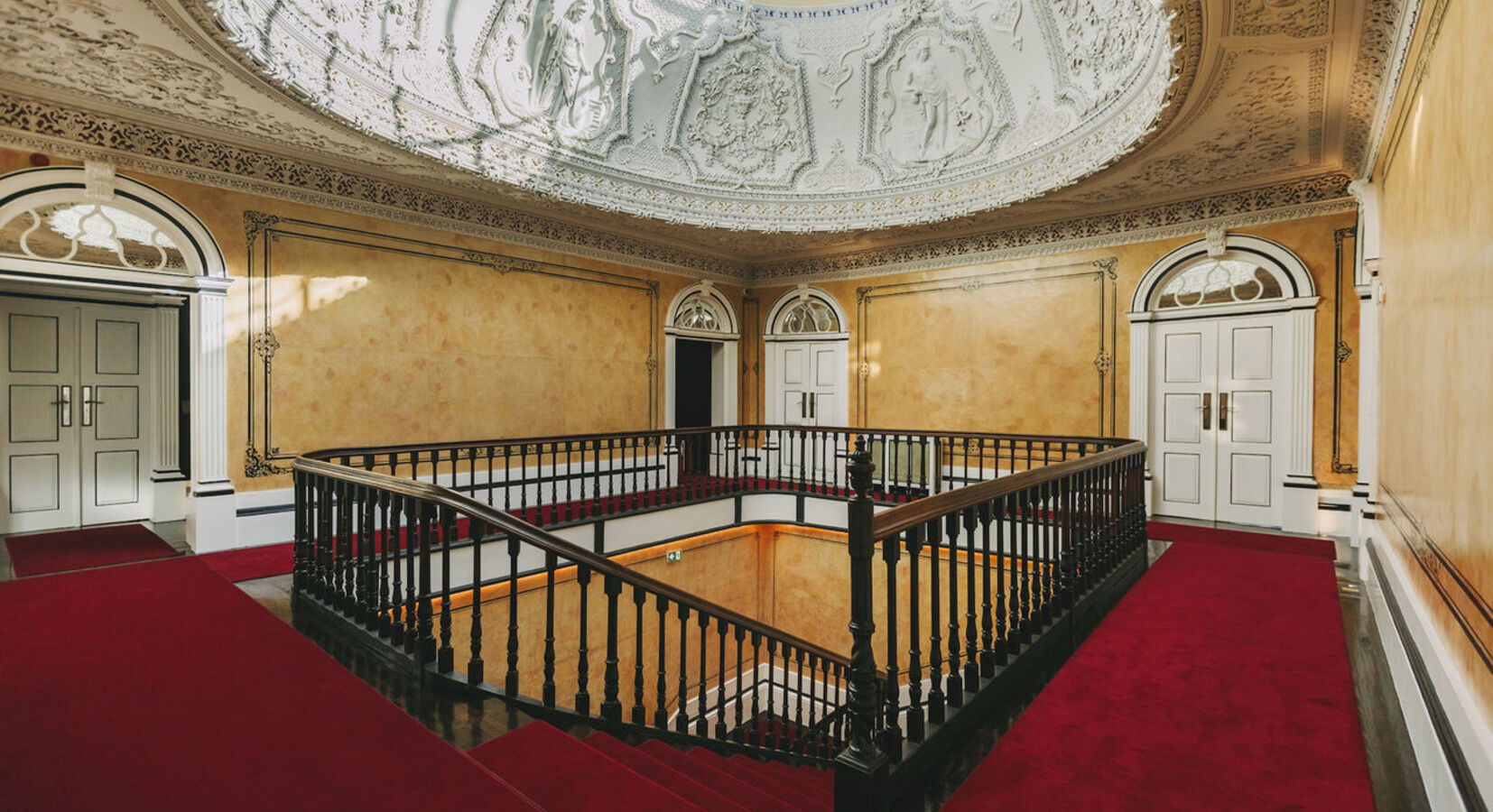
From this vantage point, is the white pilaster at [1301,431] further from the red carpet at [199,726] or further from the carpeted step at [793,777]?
the red carpet at [199,726]

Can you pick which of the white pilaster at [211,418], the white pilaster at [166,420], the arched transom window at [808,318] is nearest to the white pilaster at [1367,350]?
the arched transom window at [808,318]

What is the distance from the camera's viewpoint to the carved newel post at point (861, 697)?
6.78ft

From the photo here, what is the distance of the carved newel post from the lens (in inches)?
81.4

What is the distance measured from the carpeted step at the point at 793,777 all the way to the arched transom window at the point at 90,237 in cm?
599

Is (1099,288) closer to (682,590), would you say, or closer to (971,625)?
(682,590)

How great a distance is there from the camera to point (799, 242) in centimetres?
959

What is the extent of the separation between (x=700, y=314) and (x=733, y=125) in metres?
2.74

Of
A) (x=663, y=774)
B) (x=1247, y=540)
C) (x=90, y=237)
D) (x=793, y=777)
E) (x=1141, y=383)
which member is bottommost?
(x=793, y=777)

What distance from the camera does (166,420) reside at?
7.25m

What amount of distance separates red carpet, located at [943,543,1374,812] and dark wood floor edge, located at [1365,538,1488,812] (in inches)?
10.6

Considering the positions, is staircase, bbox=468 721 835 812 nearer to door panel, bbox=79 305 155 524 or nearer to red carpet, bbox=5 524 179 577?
red carpet, bbox=5 524 179 577

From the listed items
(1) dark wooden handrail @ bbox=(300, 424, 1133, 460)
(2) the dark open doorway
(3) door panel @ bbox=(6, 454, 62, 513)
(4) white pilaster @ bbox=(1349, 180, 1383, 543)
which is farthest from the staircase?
(2) the dark open doorway

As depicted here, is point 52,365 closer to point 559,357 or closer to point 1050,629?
point 559,357

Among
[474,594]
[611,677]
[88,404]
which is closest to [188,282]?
[88,404]
